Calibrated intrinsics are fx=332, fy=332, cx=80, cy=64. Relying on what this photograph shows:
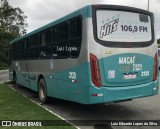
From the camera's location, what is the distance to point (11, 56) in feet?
69.0

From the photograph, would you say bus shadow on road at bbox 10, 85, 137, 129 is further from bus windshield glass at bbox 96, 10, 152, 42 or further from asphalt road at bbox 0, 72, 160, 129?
bus windshield glass at bbox 96, 10, 152, 42

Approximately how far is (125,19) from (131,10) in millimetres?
414

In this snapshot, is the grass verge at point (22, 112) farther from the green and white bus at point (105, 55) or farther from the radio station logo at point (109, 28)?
the radio station logo at point (109, 28)

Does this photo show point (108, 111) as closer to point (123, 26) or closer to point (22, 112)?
point (22, 112)

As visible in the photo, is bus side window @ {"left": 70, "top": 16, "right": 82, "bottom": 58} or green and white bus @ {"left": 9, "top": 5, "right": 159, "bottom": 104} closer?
green and white bus @ {"left": 9, "top": 5, "right": 159, "bottom": 104}

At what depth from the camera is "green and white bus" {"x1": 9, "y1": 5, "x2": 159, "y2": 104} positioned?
9.05m


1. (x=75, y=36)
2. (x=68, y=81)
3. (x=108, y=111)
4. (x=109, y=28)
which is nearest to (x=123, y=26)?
(x=109, y=28)


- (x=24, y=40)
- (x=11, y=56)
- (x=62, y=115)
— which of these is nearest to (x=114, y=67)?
(x=62, y=115)

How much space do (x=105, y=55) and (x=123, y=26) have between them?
110 centimetres

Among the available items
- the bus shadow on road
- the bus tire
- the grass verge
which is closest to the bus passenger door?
the bus shadow on road

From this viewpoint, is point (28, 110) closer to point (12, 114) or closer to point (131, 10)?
point (12, 114)

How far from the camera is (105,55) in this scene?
9156 mm

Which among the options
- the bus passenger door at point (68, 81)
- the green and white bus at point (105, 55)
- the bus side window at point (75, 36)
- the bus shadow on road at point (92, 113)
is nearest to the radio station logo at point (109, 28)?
the green and white bus at point (105, 55)

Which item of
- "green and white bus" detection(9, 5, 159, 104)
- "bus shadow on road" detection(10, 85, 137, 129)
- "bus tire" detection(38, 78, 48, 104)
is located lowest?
"bus shadow on road" detection(10, 85, 137, 129)
